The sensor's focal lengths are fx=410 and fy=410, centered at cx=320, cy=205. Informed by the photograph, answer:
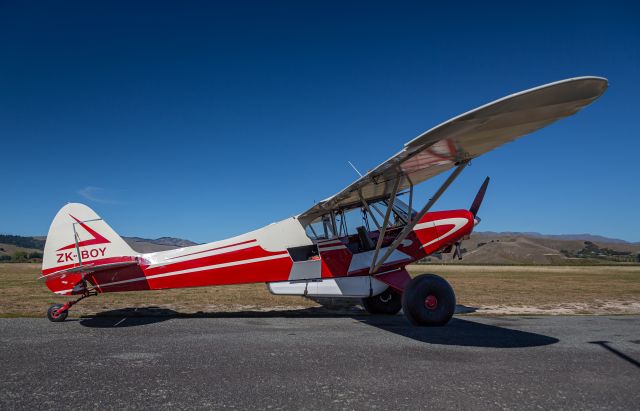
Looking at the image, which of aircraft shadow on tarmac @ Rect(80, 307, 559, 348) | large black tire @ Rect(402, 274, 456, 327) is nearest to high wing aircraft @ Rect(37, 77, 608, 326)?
large black tire @ Rect(402, 274, 456, 327)

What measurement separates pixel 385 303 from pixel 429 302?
2653mm

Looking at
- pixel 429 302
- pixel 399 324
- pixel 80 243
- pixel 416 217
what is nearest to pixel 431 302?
pixel 429 302

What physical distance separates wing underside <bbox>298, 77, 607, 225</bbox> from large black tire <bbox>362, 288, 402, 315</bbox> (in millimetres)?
3624

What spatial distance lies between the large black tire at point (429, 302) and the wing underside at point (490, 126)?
7.48 ft

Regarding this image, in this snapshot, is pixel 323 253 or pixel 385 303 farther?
pixel 385 303

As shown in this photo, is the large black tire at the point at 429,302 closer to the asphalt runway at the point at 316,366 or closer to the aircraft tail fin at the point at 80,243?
the asphalt runway at the point at 316,366

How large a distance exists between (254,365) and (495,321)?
254 inches

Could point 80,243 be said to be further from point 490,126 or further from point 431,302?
point 490,126

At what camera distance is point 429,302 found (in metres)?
8.33

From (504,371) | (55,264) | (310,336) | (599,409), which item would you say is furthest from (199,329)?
(599,409)

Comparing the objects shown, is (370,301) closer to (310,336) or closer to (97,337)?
(310,336)

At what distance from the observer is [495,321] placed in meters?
9.34

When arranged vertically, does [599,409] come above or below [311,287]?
below

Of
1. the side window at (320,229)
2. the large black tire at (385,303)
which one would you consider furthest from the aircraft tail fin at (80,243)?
the large black tire at (385,303)
